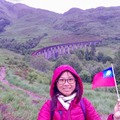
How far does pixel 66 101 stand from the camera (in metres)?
2.39

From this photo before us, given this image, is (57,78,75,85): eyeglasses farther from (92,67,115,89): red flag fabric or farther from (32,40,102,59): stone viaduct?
(32,40,102,59): stone viaduct

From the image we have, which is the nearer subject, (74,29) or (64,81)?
(64,81)

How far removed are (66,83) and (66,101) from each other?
163 mm

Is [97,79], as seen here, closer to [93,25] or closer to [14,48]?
[14,48]

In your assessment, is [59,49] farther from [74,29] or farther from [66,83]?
[66,83]

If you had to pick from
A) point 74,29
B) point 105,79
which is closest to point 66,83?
point 105,79

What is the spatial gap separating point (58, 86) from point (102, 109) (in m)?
5.67

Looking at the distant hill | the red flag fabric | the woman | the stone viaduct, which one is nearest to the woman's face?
the woman

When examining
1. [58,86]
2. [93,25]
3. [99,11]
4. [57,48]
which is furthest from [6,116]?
[99,11]

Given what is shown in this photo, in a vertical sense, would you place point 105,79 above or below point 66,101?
above

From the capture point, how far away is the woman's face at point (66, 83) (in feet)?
7.99

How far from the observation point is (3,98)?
18.5 feet

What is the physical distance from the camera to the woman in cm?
234

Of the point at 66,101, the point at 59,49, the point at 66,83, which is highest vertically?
the point at 59,49
